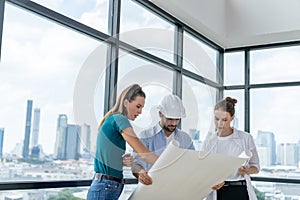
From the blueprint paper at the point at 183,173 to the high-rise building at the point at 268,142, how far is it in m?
2.76

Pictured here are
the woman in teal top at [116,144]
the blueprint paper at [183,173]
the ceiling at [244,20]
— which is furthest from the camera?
the ceiling at [244,20]

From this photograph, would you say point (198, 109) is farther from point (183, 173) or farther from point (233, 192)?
point (233, 192)

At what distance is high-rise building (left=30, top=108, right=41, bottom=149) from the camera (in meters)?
2.45

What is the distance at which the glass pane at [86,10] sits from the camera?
2.66 meters

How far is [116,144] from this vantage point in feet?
6.16

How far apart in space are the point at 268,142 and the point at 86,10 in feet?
9.12

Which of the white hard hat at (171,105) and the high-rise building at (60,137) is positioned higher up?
the white hard hat at (171,105)

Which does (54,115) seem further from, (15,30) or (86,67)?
(86,67)

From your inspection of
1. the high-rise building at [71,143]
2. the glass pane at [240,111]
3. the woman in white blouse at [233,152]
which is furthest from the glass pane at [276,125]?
the high-rise building at [71,143]

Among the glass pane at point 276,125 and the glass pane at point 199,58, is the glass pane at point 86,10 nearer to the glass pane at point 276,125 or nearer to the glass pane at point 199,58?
the glass pane at point 199,58

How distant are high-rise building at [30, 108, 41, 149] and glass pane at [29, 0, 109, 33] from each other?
2.24ft

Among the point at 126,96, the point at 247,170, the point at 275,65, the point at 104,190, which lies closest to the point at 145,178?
the point at 104,190

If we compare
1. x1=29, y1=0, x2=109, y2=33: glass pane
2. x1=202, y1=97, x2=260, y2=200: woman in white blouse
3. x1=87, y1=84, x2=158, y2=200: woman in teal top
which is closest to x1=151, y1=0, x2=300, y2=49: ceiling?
x1=29, y1=0, x2=109, y2=33: glass pane

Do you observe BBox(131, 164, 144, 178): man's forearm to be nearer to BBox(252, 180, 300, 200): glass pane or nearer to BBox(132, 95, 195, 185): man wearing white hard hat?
BBox(132, 95, 195, 185): man wearing white hard hat
